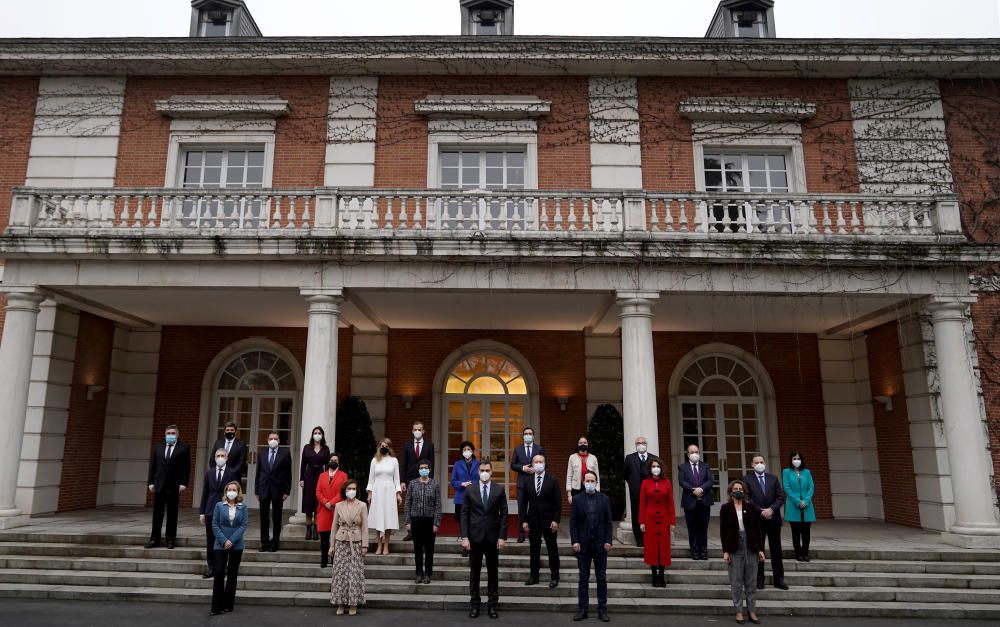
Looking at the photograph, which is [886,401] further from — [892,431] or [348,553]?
[348,553]

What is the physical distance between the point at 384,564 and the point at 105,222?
7023 millimetres

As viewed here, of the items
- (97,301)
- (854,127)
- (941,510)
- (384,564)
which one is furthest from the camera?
(854,127)

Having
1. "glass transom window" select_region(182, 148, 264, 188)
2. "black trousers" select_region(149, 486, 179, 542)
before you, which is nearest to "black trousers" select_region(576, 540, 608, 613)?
"black trousers" select_region(149, 486, 179, 542)

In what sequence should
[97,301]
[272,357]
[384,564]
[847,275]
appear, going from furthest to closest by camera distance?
[272,357] < [97,301] < [847,275] < [384,564]

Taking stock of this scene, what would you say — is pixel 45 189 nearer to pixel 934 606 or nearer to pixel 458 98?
pixel 458 98

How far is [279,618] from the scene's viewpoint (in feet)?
22.9

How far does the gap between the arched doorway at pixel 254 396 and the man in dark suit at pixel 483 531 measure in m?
7.57

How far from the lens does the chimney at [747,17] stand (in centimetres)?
1468

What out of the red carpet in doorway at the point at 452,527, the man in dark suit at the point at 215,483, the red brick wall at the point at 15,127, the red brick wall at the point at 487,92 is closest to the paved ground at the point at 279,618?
the man in dark suit at the point at 215,483

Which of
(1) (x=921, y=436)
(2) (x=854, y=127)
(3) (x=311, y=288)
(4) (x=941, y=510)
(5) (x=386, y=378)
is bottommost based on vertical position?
Result: (4) (x=941, y=510)

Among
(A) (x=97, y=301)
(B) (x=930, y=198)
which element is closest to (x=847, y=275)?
(B) (x=930, y=198)

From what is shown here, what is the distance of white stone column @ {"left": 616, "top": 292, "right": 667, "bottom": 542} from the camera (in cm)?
959

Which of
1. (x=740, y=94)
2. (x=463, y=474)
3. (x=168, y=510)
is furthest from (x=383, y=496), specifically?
(x=740, y=94)

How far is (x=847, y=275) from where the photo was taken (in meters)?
9.95
